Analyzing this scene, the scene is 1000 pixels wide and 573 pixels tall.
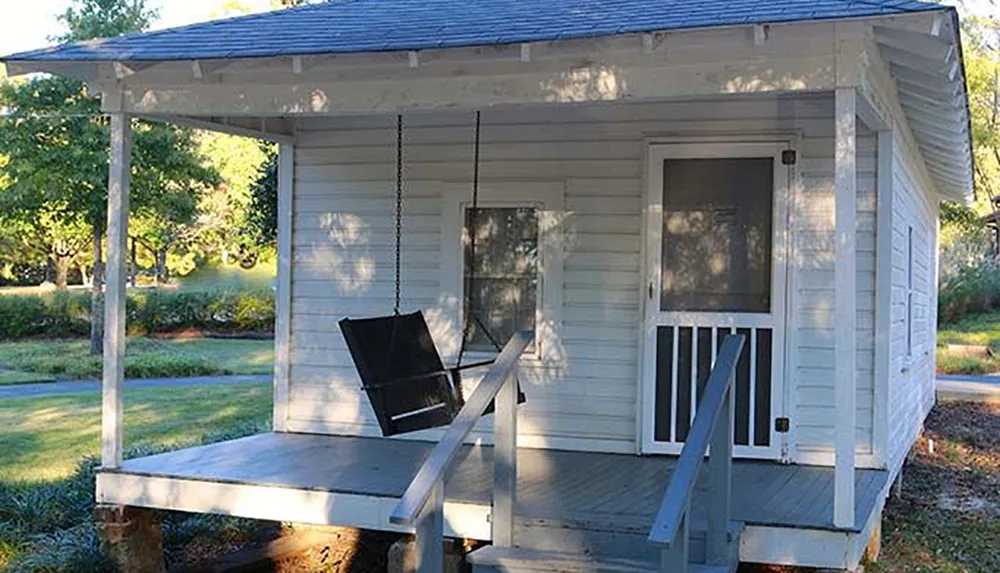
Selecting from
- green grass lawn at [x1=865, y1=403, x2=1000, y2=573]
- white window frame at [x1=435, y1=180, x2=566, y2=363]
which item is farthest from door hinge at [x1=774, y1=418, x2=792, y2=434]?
white window frame at [x1=435, y1=180, x2=566, y2=363]

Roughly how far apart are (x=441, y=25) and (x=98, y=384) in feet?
39.7

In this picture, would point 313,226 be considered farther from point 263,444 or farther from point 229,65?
point 229,65

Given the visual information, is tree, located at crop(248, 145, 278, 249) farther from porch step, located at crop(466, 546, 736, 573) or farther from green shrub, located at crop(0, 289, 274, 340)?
green shrub, located at crop(0, 289, 274, 340)

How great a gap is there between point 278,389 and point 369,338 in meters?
1.99

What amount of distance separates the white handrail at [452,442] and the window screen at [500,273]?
6.84 feet

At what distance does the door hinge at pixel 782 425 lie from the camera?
6059 mm

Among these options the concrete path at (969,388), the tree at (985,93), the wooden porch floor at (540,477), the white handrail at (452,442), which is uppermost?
the tree at (985,93)

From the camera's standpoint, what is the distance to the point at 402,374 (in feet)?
17.7

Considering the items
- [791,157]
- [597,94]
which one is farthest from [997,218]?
[597,94]

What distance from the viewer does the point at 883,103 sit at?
5.52 meters

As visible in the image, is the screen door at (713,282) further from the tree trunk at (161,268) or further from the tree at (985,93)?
the tree trunk at (161,268)

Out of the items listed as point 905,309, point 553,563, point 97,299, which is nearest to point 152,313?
point 97,299

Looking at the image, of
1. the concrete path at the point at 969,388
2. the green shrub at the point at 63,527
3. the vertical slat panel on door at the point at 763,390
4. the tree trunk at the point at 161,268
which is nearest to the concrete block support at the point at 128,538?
→ the green shrub at the point at 63,527

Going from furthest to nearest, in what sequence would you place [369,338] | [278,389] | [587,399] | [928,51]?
[278,389] → [587,399] → [369,338] → [928,51]
